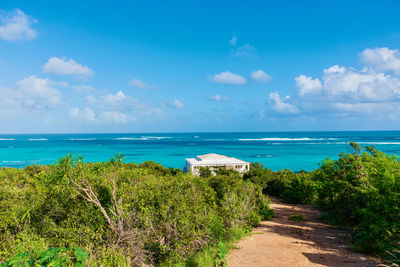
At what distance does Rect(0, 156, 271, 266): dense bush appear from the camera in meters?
7.01

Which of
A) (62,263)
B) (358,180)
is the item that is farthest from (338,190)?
(62,263)

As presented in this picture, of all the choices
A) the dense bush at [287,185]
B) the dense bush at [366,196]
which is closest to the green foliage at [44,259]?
the dense bush at [366,196]

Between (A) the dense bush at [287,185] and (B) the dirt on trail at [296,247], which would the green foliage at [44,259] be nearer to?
(B) the dirt on trail at [296,247]

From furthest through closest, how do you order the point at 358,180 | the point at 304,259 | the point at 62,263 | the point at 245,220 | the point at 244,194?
the point at 244,194 → the point at 245,220 → the point at 358,180 → the point at 304,259 → the point at 62,263

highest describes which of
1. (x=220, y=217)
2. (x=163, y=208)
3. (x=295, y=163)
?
(x=163, y=208)

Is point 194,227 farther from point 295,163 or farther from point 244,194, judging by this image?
point 295,163

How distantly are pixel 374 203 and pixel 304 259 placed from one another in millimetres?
3189

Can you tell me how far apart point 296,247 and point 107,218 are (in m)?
7.00

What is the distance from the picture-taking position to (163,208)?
8.65 meters

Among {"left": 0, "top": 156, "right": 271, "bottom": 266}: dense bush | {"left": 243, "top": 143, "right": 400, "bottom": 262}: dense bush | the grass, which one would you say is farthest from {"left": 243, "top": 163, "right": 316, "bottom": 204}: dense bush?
{"left": 0, "top": 156, "right": 271, "bottom": 266}: dense bush

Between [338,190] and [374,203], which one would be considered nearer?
[374,203]

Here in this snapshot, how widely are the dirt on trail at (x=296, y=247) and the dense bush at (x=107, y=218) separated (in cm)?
130

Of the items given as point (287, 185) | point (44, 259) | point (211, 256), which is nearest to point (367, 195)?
point (211, 256)

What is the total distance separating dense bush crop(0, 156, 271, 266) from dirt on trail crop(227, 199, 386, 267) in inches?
51.2
